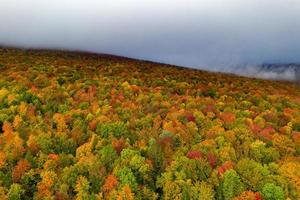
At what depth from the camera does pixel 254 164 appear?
6325cm

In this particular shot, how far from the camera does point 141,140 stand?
230 ft

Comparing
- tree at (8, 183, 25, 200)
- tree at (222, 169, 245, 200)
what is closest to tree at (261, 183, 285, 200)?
tree at (222, 169, 245, 200)

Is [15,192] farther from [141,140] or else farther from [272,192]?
[272,192]

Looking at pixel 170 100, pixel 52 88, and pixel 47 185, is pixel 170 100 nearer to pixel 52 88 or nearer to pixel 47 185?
pixel 52 88

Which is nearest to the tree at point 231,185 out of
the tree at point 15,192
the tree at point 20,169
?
the tree at point 15,192

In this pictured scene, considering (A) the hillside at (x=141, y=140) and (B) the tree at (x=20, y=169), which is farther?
(B) the tree at (x=20, y=169)

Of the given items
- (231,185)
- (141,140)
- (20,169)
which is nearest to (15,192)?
(20,169)

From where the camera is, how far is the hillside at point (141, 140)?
60.8 m

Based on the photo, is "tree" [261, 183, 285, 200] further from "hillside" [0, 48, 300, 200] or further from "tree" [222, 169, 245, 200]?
"tree" [222, 169, 245, 200]

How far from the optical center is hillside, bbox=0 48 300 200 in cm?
6075

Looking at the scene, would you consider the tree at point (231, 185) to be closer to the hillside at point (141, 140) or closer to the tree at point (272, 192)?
the hillside at point (141, 140)

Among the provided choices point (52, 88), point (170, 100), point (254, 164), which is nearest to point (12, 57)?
point (52, 88)

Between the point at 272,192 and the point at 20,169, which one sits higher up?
the point at 272,192

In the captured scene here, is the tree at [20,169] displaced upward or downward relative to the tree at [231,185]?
downward
